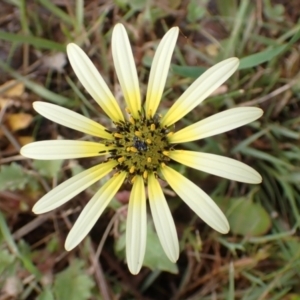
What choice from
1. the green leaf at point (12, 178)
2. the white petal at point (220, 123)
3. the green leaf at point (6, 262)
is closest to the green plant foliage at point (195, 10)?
the white petal at point (220, 123)

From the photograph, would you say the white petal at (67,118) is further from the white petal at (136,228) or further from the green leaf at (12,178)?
the green leaf at (12,178)

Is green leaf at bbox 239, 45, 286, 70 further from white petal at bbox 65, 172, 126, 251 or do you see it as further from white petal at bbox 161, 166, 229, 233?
white petal at bbox 65, 172, 126, 251

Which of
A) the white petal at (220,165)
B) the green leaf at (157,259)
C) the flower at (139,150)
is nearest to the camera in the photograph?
the white petal at (220,165)

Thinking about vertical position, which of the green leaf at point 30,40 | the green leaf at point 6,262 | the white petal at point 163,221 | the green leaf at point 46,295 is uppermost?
the green leaf at point 30,40

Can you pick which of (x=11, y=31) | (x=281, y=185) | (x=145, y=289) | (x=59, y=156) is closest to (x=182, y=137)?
(x=59, y=156)

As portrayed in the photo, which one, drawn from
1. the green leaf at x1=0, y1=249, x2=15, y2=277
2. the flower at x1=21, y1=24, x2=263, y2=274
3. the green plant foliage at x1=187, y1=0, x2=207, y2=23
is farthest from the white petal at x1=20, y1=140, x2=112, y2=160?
the green plant foliage at x1=187, y1=0, x2=207, y2=23

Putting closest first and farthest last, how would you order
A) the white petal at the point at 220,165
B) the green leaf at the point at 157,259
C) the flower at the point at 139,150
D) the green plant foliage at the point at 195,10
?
the white petal at the point at 220,165, the flower at the point at 139,150, the green leaf at the point at 157,259, the green plant foliage at the point at 195,10

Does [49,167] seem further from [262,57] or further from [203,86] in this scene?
[262,57]
